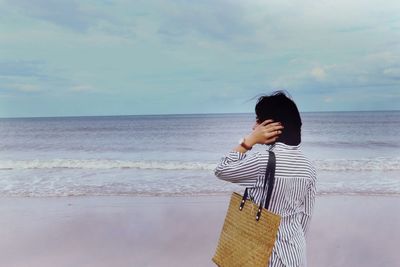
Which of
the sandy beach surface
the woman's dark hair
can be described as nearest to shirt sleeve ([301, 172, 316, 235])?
the woman's dark hair

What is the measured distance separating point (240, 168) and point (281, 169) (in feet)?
0.48

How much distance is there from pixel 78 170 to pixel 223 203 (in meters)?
6.35

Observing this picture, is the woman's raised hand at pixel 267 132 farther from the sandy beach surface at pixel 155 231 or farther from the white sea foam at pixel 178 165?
the white sea foam at pixel 178 165

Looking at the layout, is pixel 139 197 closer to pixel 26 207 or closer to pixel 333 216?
pixel 26 207

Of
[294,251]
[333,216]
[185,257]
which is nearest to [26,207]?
[185,257]

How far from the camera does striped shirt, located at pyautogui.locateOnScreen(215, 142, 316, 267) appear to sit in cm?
172

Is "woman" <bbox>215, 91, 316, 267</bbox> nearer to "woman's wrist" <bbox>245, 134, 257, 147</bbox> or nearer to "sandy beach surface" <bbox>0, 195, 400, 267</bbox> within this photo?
"woman's wrist" <bbox>245, 134, 257, 147</bbox>

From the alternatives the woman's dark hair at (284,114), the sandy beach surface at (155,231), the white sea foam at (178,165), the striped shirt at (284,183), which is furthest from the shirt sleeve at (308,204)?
the white sea foam at (178,165)

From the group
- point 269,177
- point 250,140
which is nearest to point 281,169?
point 269,177

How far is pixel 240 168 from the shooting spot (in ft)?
5.72

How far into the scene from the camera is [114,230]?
19.2 ft

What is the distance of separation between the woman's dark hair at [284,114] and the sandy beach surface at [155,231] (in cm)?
315

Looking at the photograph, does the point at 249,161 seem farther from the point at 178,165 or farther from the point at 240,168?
the point at 178,165

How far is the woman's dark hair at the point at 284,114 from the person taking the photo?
1.75 metres
